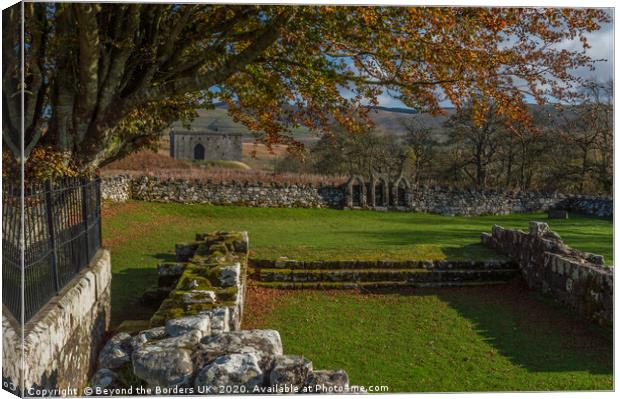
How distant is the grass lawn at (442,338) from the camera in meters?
6.45

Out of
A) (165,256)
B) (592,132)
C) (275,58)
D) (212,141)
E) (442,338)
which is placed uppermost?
(275,58)

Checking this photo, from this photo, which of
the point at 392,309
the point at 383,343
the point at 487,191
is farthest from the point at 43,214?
the point at 487,191

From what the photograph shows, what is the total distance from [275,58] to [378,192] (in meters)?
14.4

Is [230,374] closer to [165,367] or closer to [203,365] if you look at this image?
[203,365]

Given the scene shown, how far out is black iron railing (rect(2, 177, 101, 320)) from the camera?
15.8 feet

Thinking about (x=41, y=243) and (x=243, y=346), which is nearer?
(x=243, y=346)

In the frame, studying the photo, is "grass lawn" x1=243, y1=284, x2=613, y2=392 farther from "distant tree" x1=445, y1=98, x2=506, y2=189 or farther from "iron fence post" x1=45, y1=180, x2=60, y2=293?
"iron fence post" x1=45, y1=180, x2=60, y2=293

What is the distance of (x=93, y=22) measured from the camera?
7012 mm

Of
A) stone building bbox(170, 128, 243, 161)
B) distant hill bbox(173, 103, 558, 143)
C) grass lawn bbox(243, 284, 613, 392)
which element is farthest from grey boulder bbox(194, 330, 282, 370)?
stone building bbox(170, 128, 243, 161)

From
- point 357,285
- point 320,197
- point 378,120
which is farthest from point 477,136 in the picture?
point 320,197

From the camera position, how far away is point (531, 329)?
8.54 metres

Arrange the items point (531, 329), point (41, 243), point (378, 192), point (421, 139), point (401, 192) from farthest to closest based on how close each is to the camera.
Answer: point (378, 192), point (401, 192), point (421, 139), point (531, 329), point (41, 243)

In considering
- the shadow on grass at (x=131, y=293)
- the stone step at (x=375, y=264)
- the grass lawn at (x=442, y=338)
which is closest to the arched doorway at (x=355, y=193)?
the stone step at (x=375, y=264)

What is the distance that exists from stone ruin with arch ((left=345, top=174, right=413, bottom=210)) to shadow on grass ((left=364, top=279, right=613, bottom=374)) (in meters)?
8.61
